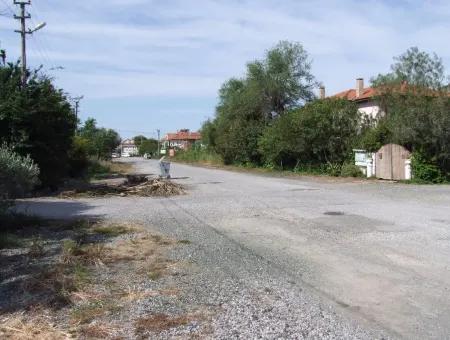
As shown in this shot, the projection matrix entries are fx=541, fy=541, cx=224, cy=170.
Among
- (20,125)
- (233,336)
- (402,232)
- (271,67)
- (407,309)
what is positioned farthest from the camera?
(271,67)

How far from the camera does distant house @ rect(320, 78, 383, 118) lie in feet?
113

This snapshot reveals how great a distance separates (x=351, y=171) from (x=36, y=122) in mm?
17469

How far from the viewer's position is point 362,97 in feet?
149

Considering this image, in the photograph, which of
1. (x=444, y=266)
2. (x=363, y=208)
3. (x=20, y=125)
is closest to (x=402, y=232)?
(x=444, y=266)

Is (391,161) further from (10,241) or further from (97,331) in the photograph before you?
(97,331)

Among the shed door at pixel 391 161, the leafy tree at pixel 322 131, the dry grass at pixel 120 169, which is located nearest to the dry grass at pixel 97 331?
the shed door at pixel 391 161

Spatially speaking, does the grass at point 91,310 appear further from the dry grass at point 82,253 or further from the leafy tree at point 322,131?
the leafy tree at point 322,131

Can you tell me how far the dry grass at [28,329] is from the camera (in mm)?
5113

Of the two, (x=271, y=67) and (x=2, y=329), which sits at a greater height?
(x=271, y=67)

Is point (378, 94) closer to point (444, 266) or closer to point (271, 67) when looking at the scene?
point (271, 67)

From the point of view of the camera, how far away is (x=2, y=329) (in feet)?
17.5

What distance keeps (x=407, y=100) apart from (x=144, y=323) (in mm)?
24207

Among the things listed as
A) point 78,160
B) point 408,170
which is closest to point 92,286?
point 408,170

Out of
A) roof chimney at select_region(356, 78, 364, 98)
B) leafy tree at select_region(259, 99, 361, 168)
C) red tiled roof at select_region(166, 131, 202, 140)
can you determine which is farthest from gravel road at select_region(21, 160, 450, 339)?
red tiled roof at select_region(166, 131, 202, 140)
